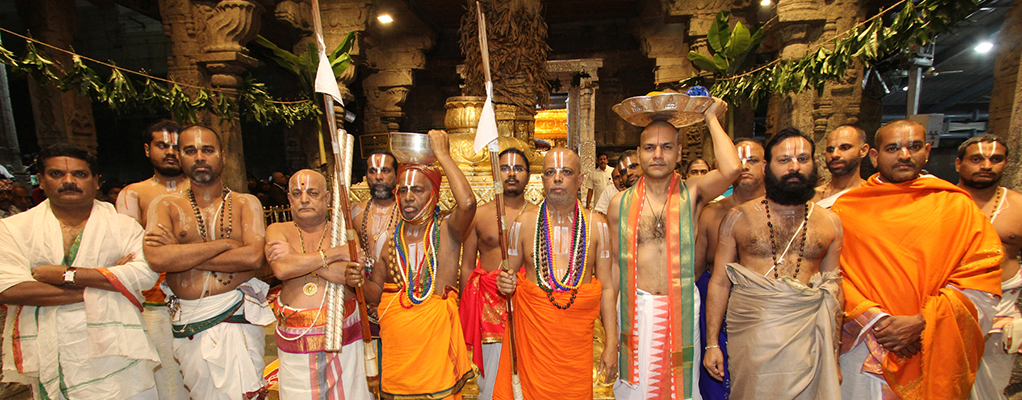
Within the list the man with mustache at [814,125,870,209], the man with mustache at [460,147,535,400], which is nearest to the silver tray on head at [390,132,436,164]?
the man with mustache at [460,147,535,400]

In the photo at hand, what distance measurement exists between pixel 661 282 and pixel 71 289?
11.3 feet

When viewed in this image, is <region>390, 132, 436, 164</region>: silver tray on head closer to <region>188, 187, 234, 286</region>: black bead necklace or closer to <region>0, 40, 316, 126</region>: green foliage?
Result: <region>188, 187, 234, 286</region>: black bead necklace

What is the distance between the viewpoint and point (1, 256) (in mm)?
2227

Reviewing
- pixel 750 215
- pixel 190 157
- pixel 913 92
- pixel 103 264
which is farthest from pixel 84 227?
pixel 913 92

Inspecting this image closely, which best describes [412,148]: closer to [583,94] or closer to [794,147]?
[794,147]

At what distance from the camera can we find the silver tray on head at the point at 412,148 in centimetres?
262

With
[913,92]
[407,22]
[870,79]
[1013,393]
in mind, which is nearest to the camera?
[1013,393]

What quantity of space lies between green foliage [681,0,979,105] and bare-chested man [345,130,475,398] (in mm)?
3980

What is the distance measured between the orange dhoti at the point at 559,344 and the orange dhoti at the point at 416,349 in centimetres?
49

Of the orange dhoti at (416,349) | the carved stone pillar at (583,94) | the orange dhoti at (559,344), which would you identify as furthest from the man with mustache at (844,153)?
the carved stone pillar at (583,94)

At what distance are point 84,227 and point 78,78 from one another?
3.26m

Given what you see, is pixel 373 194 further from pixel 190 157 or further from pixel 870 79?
pixel 870 79

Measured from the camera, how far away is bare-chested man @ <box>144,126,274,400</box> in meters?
2.46

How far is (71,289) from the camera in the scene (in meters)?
2.34
